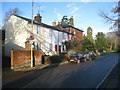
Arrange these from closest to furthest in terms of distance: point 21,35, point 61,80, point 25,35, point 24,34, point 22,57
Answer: point 61,80, point 22,57, point 25,35, point 24,34, point 21,35

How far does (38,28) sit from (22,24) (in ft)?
10.7

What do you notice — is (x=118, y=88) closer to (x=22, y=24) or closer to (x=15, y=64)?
(x=15, y=64)

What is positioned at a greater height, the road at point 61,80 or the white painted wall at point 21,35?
the white painted wall at point 21,35

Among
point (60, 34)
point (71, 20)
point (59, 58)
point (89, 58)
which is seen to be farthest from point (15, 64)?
point (71, 20)

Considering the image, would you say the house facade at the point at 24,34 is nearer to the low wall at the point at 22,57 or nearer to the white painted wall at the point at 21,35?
the white painted wall at the point at 21,35

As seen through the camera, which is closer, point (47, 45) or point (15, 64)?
point (15, 64)

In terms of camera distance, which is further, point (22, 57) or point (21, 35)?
point (21, 35)

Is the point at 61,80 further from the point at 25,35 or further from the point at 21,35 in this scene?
the point at 21,35

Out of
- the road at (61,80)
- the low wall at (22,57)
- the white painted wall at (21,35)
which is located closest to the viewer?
the road at (61,80)

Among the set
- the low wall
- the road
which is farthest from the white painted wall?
the road

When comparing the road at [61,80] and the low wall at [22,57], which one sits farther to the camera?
the low wall at [22,57]

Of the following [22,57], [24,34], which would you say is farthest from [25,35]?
[22,57]

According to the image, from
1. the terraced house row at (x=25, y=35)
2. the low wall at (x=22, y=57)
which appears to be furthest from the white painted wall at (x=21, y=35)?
the low wall at (x=22, y=57)

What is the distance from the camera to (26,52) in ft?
38.7
